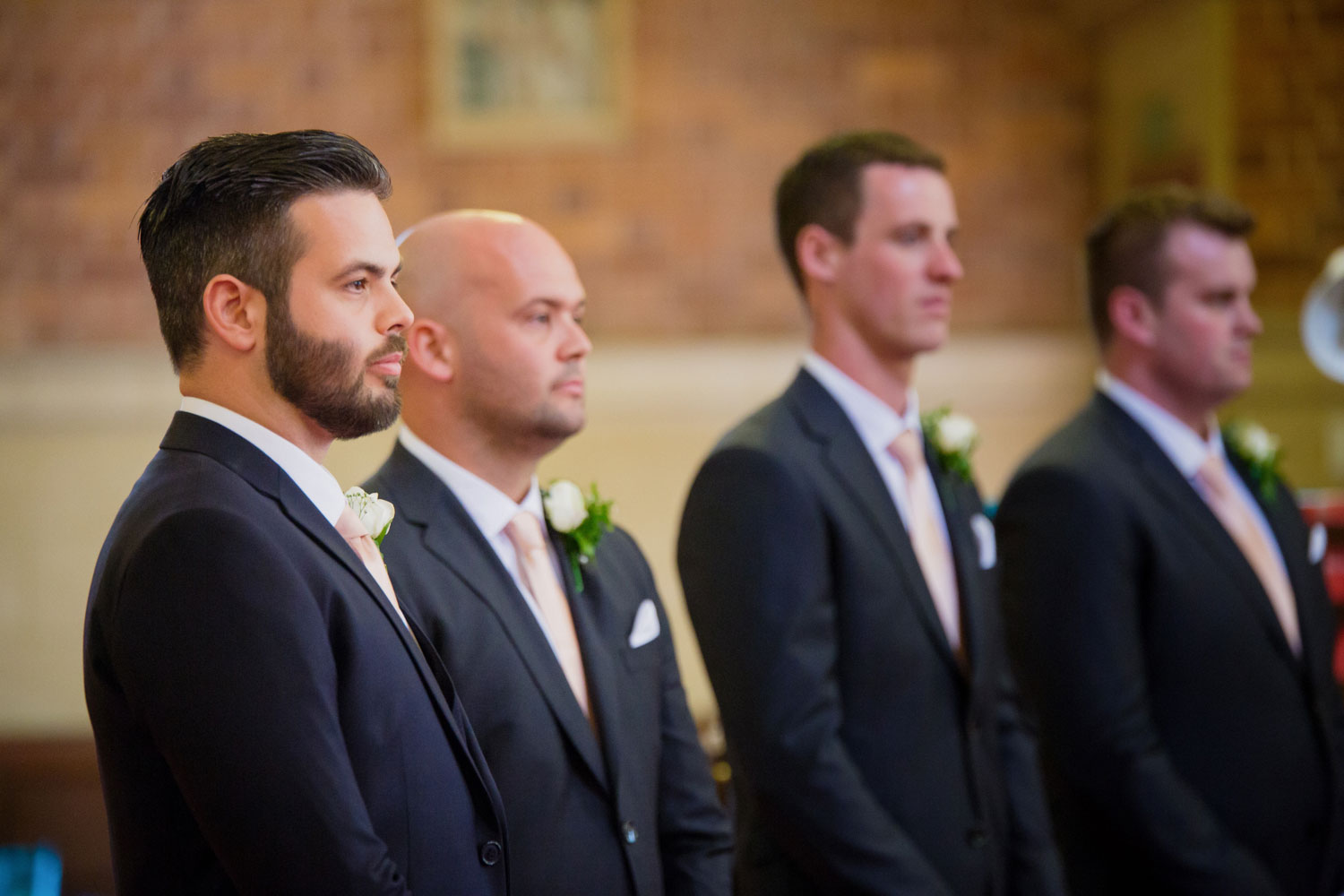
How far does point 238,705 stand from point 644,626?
90 cm

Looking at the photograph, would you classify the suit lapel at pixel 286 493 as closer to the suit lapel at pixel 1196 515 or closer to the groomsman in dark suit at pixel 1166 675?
the groomsman in dark suit at pixel 1166 675

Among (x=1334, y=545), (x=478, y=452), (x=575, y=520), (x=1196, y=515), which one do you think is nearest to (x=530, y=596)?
(x=575, y=520)

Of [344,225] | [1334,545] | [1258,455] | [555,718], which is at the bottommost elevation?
[1334,545]

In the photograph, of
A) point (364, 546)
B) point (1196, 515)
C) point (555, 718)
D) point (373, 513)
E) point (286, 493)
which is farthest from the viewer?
point (1196, 515)

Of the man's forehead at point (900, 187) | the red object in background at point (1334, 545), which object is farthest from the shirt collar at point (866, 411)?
the red object in background at point (1334, 545)

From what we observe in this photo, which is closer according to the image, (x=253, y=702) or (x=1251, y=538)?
(x=253, y=702)

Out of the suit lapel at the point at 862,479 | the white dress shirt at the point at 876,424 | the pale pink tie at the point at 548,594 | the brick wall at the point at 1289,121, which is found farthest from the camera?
the brick wall at the point at 1289,121

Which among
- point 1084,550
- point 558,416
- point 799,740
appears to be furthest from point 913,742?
point 558,416

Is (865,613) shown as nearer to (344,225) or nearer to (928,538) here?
(928,538)

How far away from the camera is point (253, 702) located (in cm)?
127

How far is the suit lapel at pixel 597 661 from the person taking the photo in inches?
74.3

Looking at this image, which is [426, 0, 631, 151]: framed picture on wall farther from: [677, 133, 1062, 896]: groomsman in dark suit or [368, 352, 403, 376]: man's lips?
[368, 352, 403, 376]: man's lips

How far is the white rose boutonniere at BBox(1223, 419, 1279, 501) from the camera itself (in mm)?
2979

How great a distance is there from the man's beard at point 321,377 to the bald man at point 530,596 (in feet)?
1.12
